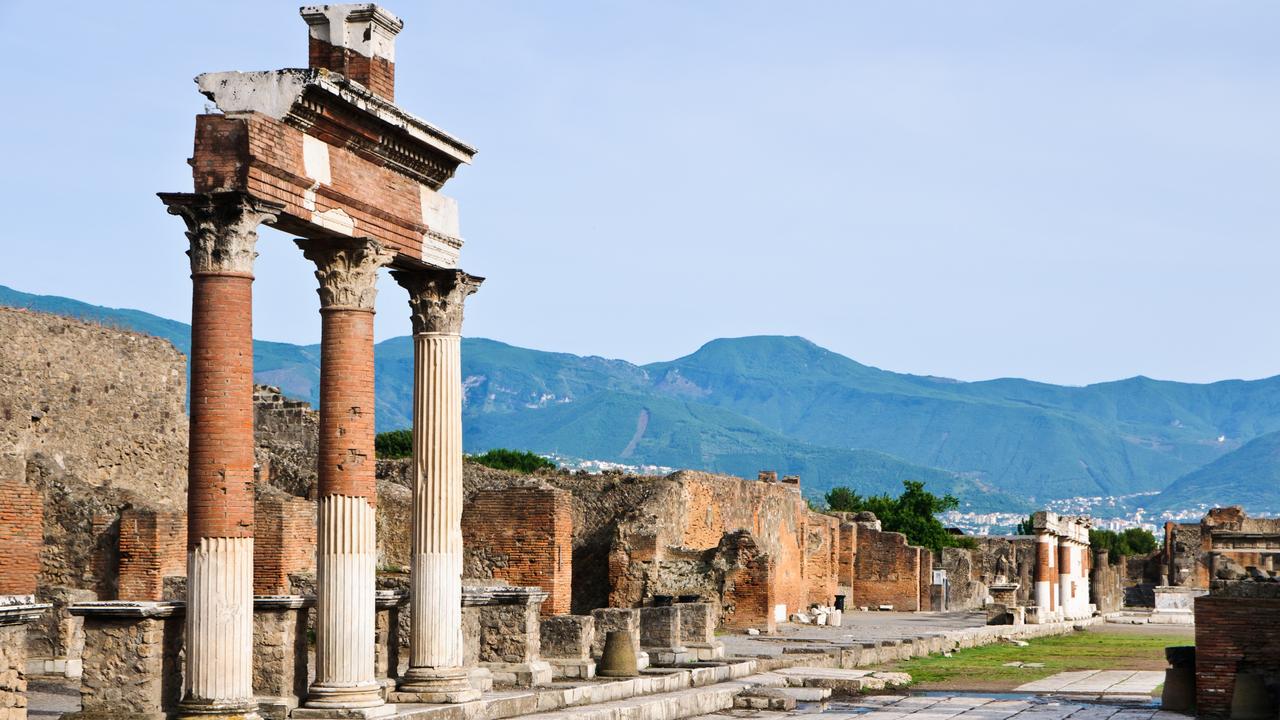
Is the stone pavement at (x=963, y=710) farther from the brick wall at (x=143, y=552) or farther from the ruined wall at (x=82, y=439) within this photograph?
the ruined wall at (x=82, y=439)

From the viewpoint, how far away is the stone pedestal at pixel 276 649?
15.9 m

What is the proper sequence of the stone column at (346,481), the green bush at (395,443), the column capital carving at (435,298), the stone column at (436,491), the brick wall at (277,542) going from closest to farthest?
the stone column at (346,481) < the stone column at (436,491) < the column capital carving at (435,298) < the brick wall at (277,542) < the green bush at (395,443)

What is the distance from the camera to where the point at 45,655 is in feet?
72.9

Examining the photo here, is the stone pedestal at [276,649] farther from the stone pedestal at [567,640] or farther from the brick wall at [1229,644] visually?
the brick wall at [1229,644]

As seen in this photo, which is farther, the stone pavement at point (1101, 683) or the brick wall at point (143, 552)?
the brick wall at point (143, 552)

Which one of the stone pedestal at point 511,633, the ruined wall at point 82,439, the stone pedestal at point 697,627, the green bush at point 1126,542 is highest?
the ruined wall at point 82,439

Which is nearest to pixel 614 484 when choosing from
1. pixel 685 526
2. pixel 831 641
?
pixel 685 526

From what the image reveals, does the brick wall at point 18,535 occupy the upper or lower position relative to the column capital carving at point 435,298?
lower

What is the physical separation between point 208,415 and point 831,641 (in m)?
19.8

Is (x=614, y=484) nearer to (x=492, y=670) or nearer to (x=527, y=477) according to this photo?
(x=527, y=477)

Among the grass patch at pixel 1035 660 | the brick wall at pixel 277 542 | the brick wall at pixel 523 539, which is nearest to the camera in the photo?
the brick wall at pixel 277 542

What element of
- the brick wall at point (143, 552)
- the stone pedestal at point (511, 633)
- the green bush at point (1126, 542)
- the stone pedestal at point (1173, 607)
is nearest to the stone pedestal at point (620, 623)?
the stone pedestal at point (511, 633)

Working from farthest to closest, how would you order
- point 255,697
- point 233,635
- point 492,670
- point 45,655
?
point 45,655 < point 492,670 < point 255,697 < point 233,635

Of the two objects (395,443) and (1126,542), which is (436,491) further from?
(1126,542)
